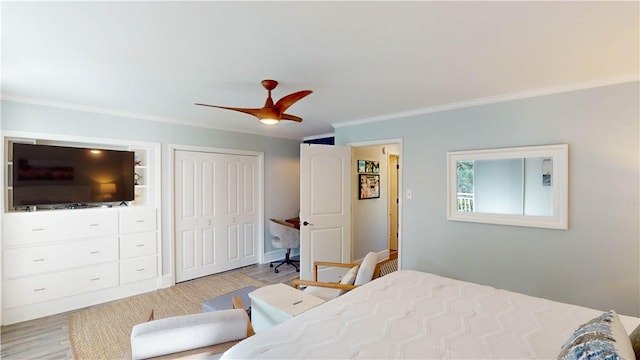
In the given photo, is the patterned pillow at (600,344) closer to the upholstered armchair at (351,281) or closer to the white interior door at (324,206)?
the upholstered armchair at (351,281)

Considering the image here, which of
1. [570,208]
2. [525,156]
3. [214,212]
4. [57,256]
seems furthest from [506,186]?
[57,256]

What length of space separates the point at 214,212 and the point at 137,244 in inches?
45.8

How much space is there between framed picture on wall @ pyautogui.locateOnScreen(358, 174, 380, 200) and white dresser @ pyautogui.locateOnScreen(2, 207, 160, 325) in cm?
316

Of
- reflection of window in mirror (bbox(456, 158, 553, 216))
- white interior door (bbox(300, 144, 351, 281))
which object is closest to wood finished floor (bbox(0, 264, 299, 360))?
white interior door (bbox(300, 144, 351, 281))

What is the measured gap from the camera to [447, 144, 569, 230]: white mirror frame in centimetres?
281

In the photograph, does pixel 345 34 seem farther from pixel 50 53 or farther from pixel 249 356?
pixel 50 53

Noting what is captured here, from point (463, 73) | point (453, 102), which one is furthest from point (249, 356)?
point (453, 102)

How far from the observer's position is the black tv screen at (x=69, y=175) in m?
3.16

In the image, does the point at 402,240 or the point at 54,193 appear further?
the point at 402,240

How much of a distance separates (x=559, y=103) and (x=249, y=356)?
3.38m

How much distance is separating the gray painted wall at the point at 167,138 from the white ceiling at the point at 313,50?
233mm

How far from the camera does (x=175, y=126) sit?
4.26 m

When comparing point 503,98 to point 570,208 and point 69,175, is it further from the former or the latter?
point 69,175

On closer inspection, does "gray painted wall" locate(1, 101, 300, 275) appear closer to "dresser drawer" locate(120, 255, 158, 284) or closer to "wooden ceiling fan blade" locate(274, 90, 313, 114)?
"dresser drawer" locate(120, 255, 158, 284)
